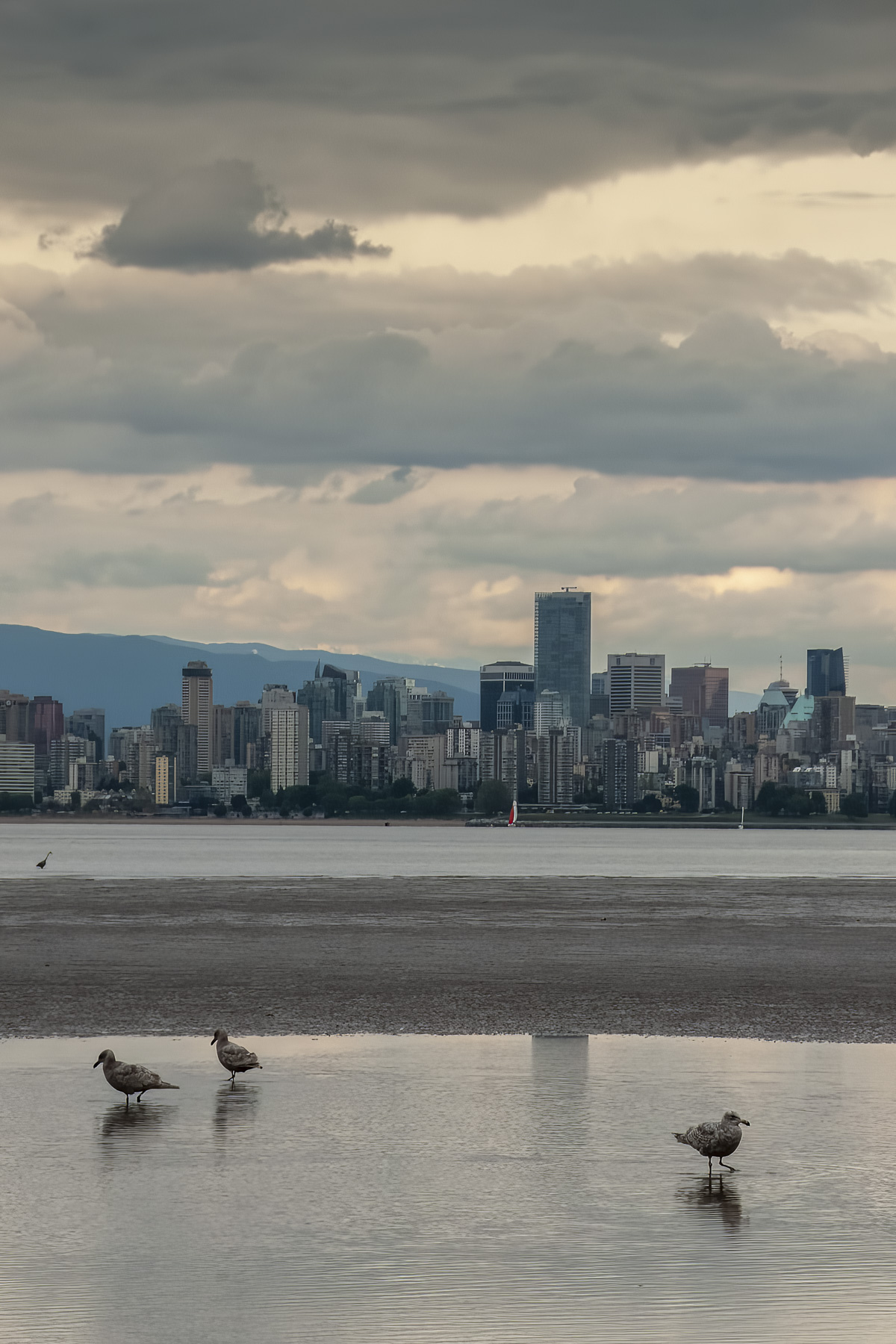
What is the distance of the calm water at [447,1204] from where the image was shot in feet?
40.5

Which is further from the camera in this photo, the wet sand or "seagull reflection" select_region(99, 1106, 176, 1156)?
the wet sand

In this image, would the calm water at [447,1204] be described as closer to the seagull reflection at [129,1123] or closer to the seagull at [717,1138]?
the seagull reflection at [129,1123]

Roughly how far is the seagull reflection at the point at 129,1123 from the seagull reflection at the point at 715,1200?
19.2 feet

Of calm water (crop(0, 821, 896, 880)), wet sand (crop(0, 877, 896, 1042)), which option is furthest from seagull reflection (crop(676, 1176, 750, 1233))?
calm water (crop(0, 821, 896, 880))

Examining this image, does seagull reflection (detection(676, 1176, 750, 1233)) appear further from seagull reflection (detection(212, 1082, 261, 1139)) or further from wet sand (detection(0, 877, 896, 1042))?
wet sand (detection(0, 877, 896, 1042))

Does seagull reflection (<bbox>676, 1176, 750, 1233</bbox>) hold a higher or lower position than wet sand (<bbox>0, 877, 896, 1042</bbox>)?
higher

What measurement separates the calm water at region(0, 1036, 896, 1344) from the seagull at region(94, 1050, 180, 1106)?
27cm

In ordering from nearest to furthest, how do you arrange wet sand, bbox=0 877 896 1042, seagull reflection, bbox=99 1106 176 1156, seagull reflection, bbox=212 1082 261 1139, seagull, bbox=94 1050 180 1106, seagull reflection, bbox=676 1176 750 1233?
1. seagull reflection, bbox=676 1176 750 1233
2. seagull reflection, bbox=99 1106 176 1156
3. seagull reflection, bbox=212 1082 261 1139
4. seagull, bbox=94 1050 180 1106
5. wet sand, bbox=0 877 896 1042

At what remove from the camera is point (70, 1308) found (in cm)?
1239

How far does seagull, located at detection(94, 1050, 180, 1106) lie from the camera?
20.5 meters

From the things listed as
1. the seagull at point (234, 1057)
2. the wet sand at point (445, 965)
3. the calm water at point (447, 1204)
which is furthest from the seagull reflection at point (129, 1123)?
the wet sand at point (445, 965)

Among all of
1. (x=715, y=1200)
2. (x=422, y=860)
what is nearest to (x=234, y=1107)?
(x=715, y=1200)

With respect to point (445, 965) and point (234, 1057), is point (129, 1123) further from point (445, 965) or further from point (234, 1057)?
point (445, 965)

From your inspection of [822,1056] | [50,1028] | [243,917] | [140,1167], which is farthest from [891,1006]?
[243,917]
